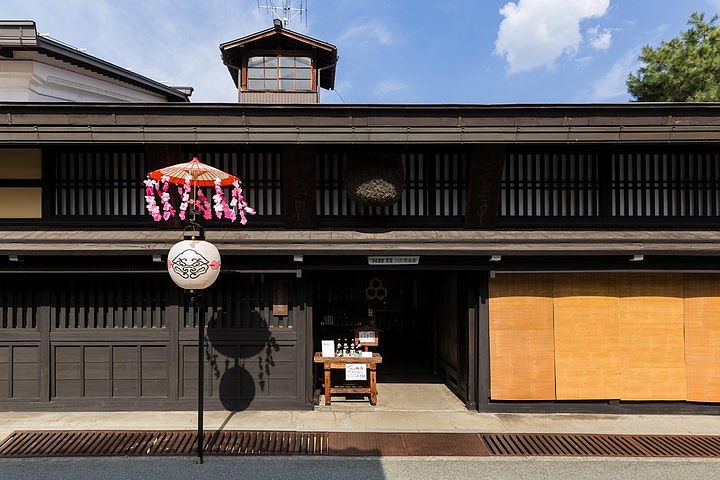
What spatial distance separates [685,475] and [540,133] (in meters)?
6.14

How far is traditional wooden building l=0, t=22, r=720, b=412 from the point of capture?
7.59m

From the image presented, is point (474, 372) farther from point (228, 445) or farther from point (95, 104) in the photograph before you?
point (95, 104)

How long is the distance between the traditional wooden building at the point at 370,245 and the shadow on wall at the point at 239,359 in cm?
4

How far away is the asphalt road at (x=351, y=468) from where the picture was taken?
5738mm

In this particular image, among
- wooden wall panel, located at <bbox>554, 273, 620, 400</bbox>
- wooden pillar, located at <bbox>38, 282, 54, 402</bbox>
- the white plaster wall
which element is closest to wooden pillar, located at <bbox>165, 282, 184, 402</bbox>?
wooden pillar, located at <bbox>38, 282, 54, 402</bbox>

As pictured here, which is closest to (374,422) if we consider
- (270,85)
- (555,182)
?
(555,182)

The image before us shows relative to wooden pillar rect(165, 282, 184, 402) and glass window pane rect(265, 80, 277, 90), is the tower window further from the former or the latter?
wooden pillar rect(165, 282, 184, 402)

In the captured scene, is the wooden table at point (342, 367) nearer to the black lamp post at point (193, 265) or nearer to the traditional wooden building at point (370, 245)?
the traditional wooden building at point (370, 245)

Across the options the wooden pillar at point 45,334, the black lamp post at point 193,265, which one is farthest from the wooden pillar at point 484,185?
the wooden pillar at point 45,334

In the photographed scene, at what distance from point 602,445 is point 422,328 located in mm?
6577

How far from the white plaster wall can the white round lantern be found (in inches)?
319

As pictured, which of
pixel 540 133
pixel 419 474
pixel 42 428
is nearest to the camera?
pixel 419 474

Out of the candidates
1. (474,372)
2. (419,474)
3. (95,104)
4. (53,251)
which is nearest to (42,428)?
(53,251)

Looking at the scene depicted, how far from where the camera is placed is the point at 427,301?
1238 cm
